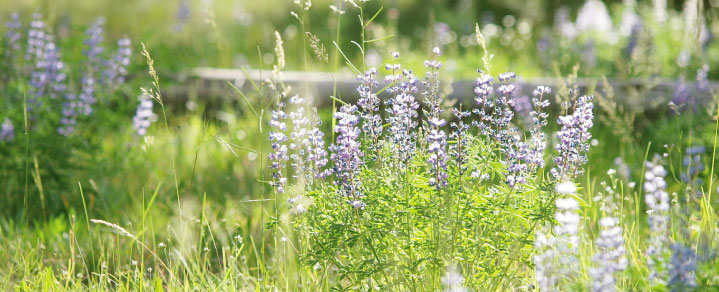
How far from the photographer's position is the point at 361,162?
2227 mm

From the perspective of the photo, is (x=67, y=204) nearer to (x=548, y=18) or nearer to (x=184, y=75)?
(x=184, y=75)

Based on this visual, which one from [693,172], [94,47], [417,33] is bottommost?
[693,172]

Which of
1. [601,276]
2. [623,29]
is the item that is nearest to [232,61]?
[623,29]

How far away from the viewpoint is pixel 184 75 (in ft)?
17.7

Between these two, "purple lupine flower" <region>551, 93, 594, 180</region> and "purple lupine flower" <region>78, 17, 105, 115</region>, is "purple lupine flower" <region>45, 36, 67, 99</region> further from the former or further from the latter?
"purple lupine flower" <region>551, 93, 594, 180</region>

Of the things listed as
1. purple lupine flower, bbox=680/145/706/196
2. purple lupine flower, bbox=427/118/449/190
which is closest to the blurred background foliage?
purple lupine flower, bbox=680/145/706/196

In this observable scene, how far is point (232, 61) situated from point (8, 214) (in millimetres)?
3891

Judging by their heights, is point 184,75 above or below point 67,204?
above

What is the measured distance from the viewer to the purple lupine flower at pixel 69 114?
4025mm

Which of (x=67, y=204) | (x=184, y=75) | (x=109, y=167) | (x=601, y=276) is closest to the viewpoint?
(x=601, y=276)

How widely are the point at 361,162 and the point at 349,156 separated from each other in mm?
70

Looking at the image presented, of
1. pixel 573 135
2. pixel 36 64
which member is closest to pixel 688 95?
pixel 573 135

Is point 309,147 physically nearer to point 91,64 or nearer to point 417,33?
point 91,64

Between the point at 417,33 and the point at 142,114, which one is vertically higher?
the point at 417,33
